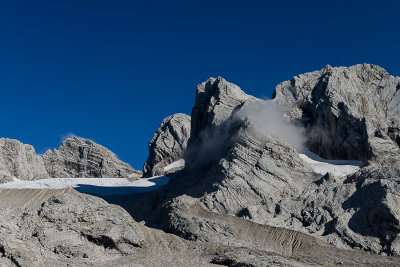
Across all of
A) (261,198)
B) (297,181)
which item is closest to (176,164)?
(297,181)

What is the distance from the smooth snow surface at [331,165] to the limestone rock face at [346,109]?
1089mm

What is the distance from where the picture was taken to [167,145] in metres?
128

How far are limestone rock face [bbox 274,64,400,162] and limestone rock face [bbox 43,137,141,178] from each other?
6864cm

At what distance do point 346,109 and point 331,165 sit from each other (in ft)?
26.2

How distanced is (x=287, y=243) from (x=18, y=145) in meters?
85.7

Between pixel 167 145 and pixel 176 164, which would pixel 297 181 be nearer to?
pixel 176 164

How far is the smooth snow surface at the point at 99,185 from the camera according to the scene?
4235 inches

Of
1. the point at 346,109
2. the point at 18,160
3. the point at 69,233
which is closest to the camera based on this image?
the point at 69,233

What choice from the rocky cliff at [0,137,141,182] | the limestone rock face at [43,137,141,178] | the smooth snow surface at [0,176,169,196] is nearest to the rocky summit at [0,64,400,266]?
the smooth snow surface at [0,176,169,196]

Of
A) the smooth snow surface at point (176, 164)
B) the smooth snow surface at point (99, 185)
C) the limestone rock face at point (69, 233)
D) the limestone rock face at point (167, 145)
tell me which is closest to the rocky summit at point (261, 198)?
the limestone rock face at point (69, 233)

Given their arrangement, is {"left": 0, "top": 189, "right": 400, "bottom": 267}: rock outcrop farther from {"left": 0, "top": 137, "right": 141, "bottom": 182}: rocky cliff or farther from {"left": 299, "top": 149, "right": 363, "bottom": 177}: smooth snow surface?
{"left": 0, "top": 137, "right": 141, "bottom": 182}: rocky cliff

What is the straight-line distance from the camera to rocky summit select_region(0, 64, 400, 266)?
46344mm

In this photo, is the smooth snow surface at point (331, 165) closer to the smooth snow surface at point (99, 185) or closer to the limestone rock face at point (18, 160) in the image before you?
the smooth snow surface at point (99, 185)

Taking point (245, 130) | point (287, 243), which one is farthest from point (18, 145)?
point (287, 243)
